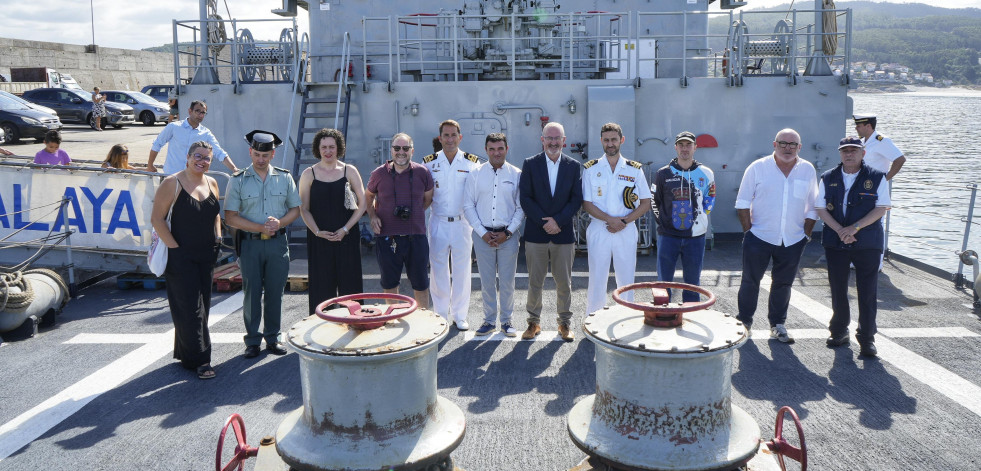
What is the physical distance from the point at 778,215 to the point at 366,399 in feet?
13.9

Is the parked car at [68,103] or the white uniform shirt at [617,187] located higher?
the parked car at [68,103]

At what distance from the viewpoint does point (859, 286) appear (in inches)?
241

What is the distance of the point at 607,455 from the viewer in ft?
11.3

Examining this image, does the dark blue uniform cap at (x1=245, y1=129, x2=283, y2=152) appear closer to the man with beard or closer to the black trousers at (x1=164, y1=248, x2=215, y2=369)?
the black trousers at (x1=164, y1=248, x2=215, y2=369)

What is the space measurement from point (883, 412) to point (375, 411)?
3.41 m

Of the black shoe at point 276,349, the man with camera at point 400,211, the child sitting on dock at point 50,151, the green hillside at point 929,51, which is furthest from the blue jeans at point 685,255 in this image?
the green hillside at point 929,51

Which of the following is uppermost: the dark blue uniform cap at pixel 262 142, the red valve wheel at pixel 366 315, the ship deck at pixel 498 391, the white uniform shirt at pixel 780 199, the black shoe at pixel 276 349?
the dark blue uniform cap at pixel 262 142

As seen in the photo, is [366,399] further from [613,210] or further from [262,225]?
[613,210]

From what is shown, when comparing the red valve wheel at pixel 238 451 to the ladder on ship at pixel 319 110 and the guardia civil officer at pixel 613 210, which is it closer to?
the guardia civil officer at pixel 613 210

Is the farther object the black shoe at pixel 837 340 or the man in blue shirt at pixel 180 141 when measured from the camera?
the man in blue shirt at pixel 180 141

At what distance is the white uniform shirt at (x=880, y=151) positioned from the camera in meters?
8.07

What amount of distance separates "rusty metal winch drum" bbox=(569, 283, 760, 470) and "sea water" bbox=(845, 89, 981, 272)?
4.64 meters

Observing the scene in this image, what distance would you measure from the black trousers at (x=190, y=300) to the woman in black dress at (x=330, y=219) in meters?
0.85

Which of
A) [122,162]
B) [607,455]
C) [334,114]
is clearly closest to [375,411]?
[607,455]
